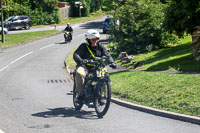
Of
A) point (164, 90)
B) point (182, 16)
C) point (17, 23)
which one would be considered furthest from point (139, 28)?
point (17, 23)

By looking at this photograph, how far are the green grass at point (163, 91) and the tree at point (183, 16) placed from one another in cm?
505

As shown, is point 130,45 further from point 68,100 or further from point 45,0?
point 45,0

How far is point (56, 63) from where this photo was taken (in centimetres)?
2441

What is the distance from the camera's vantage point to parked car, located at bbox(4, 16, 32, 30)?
54312mm

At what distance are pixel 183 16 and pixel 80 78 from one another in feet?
38.0

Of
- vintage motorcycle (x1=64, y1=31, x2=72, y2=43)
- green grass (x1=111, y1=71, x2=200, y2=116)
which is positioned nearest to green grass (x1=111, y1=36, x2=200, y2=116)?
green grass (x1=111, y1=71, x2=200, y2=116)

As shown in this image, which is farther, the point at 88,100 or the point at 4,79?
the point at 4,79

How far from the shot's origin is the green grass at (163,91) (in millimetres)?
9422

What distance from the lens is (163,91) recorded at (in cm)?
1092

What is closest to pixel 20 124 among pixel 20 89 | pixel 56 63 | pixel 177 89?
pixel 177 89

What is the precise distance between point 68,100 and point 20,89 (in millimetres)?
3197

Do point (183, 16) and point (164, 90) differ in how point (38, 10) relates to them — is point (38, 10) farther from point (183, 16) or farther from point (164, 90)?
point (164, 90)

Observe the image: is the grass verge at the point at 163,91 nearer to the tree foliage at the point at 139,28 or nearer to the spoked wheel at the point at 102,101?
the spoked wheel at the point at 102,101

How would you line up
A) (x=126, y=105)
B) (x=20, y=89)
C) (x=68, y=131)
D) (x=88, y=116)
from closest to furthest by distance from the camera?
(x=68, y=131) < (x=88, y=116) < (x=126, y=105) < (x=20, y=89)
